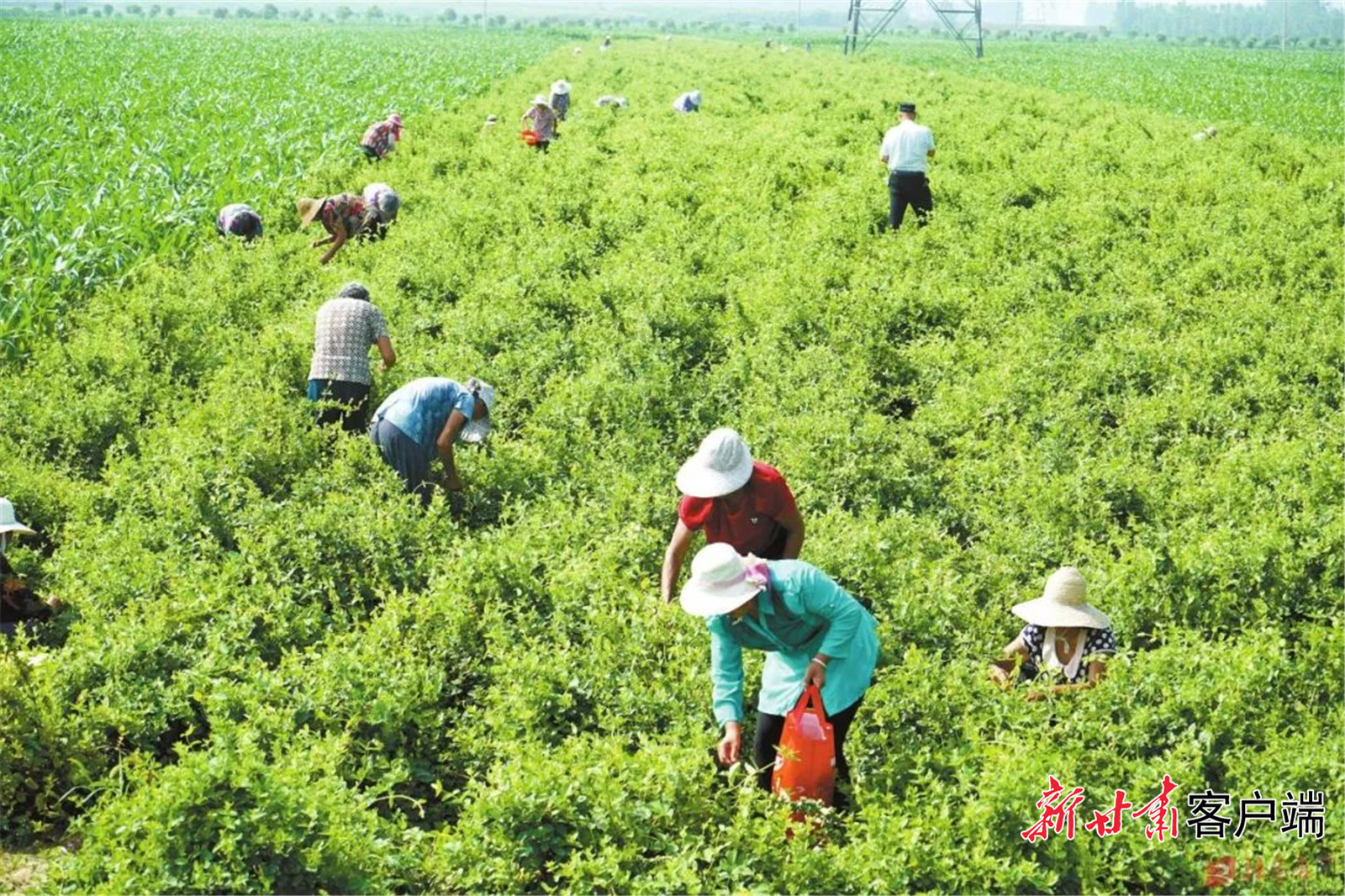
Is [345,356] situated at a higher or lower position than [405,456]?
higher

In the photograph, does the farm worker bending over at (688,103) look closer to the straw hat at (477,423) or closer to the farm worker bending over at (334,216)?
the farm worker bending over at (334,216)

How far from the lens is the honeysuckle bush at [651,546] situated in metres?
5.62

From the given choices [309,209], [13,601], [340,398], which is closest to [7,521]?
[13,601]

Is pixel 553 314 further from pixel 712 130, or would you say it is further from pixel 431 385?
pixel 712 130

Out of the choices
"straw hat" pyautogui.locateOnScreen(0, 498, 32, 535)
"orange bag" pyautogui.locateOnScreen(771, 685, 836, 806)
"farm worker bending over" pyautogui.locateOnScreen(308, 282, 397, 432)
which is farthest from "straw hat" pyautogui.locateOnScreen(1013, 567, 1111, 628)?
"straw hat" pyautogui.locateOnScreen(0, 498, 32, 535)

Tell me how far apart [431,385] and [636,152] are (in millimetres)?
13650

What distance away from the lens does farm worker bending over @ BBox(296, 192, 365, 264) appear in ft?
47.5

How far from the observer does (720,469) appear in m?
6.40

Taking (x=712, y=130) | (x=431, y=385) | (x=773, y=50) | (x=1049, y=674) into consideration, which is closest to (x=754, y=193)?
(x=712, y=130)

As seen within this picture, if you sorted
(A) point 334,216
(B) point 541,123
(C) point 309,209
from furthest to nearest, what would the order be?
(B) point 541,123 < (A) point 334,216 < (C) point 309,209

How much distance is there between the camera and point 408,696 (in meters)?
6.57

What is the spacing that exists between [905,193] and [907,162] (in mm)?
421

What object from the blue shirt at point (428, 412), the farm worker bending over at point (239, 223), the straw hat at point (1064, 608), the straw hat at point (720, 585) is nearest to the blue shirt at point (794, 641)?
the straw hat at point (720, 585)

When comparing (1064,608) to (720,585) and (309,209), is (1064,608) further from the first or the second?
(309,209)
